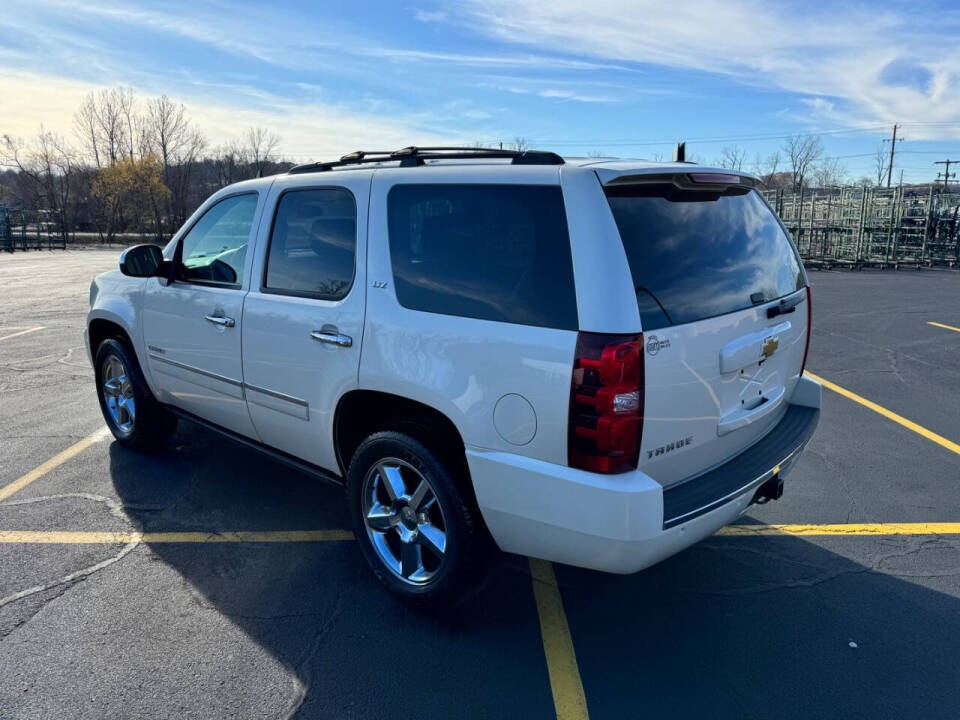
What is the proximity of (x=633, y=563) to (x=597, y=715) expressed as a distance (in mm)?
568

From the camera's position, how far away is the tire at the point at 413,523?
2904 mm

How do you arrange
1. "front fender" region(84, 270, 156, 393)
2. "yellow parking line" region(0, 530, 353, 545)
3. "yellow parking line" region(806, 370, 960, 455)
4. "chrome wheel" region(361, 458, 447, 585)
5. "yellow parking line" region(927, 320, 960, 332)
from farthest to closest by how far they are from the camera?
1. "yellow parking line" region(927, 320, 960, 332)
2. "yellow parking line" region(806, 370, 960, 455)
3. "front fender" region(84, 270, 156, 393)
4. "yellow parking line" region(0, 530, 353, 545)
5. "chrome wheel" region(361, 458, 447, 585)

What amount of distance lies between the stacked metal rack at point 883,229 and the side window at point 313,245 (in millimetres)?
23361

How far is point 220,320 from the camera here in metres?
3.87

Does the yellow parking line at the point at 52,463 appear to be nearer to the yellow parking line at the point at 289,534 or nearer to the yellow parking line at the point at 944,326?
the yellow parking line at the point at 289,534

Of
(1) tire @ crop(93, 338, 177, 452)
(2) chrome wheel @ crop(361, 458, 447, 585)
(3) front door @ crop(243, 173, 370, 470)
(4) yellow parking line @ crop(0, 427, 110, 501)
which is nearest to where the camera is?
(2) chrome wheel @ crop(361, 458, 447, 585)

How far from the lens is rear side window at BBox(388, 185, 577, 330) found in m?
2.58

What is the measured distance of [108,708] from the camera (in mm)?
2559

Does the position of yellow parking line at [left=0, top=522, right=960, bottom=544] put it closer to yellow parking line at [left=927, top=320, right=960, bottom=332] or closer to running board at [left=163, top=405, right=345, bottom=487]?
running board at [left=163, top=405, right=345, bottom=487]

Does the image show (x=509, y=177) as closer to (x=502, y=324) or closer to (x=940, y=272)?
(x=502, y=324)

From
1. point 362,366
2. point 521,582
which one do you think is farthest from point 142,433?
point 521,582

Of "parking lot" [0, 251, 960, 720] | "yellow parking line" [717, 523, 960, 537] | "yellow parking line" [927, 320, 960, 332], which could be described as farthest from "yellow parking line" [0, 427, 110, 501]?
"yellow parking line" [927, 320, 960, 332]

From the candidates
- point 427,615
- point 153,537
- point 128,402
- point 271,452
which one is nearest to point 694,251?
point 427,615

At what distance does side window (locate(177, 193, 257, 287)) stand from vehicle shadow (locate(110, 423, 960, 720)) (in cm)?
143
